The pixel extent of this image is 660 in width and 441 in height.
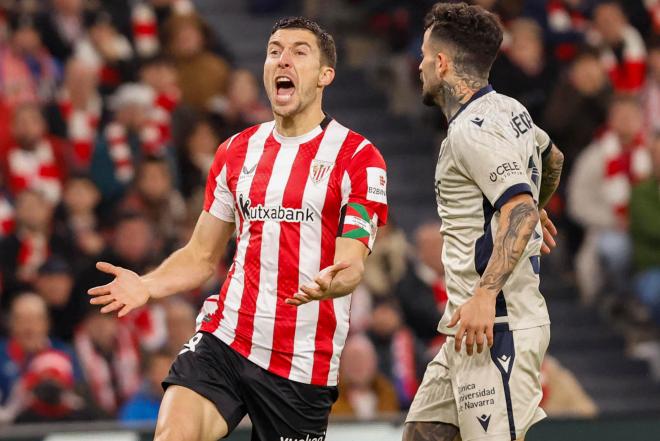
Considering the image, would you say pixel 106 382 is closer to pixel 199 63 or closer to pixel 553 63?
pixel 199 63

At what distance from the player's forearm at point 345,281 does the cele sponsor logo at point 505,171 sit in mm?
607

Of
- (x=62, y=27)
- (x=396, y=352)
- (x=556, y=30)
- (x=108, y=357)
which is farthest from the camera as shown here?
(x=556, y=30)

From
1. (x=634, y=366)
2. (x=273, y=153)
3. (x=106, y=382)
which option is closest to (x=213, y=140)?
(x=106, y=382)

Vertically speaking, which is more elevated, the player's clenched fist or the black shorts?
the player's clenched fist

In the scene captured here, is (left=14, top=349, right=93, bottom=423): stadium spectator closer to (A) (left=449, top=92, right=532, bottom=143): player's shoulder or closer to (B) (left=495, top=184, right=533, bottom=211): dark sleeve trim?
(A) (left=449, top=92, right=532, bottom=143): player's shoulder

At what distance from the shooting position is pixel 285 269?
5.95 metres

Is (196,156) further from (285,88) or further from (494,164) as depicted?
(494,164)

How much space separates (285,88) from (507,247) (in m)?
1.23

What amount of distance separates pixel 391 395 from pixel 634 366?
8.87 feet

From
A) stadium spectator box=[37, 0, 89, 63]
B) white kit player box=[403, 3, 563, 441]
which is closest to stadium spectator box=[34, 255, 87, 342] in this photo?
stadium spectator box=[37, 0, 89, 63]

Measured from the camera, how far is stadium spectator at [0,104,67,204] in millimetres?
10398

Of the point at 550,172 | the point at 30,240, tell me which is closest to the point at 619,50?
the point at 30,240

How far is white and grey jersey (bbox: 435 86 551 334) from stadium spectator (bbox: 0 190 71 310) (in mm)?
4806

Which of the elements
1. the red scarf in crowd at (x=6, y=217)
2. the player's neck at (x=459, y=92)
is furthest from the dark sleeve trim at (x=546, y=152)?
the red scarf in crowd at (x=6, y=217)
